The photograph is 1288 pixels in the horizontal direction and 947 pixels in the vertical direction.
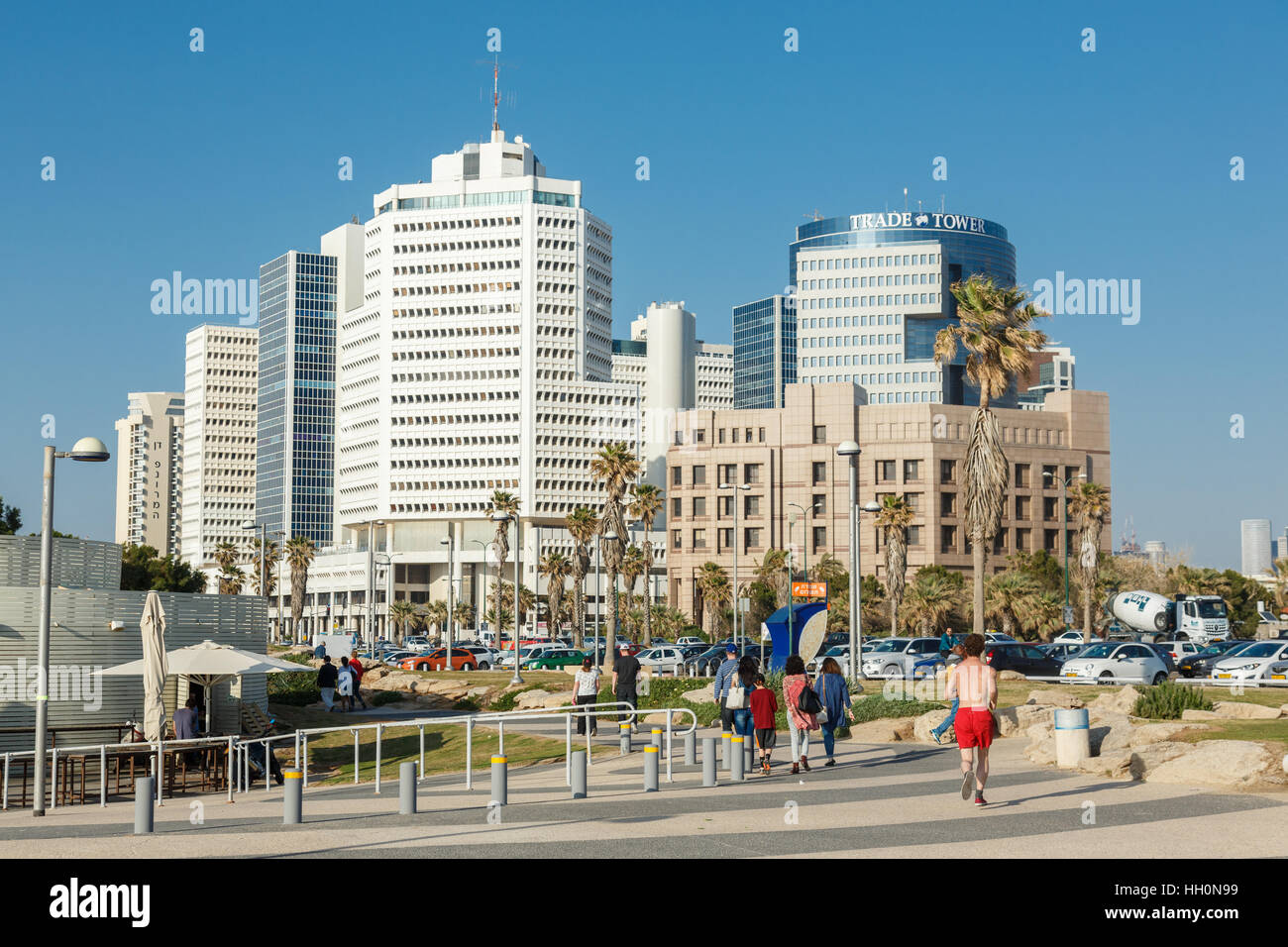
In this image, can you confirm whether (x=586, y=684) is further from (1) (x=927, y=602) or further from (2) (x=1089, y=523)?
(2) (x=1089, y=523)

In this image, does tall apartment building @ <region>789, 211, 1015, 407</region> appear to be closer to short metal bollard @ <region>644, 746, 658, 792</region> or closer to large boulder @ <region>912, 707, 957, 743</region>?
large boulder @ <region>912, 707, 957, 743</region>

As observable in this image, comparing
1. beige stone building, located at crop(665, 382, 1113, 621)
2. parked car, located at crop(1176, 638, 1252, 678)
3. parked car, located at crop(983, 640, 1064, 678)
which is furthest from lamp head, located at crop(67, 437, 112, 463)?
beige stone building, located at crop(665, 382, 1113, 621)

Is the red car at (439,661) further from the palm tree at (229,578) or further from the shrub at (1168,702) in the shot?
the palm tree at (229,578)

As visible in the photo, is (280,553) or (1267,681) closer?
(1267,681)

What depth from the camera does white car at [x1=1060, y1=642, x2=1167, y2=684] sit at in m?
37.7

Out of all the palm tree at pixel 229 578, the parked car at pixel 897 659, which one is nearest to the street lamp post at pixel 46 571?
the parked car at pixel 897 659

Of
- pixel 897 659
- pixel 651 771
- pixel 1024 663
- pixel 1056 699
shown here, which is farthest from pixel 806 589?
pixel 651 771

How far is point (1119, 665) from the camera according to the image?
124 feet

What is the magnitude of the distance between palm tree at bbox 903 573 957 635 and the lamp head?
215 feet
